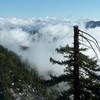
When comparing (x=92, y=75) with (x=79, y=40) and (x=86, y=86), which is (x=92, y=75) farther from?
(x=79, y=40)

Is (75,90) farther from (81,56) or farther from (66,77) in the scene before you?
(81,56)

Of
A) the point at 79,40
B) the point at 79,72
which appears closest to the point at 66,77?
the point at 79,72

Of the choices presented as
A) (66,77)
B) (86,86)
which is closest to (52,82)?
(66,77)

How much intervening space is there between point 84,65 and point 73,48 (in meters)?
1.34

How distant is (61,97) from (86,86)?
6.37 ft

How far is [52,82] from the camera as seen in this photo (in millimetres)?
22094

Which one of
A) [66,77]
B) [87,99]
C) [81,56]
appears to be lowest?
[87,99]

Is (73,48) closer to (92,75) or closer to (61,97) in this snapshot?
(92,75)

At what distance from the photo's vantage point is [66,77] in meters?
21.8

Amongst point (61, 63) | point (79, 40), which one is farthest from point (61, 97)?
point (79, 40)

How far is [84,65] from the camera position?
21109mm

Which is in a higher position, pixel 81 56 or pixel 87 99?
pixel 81 56

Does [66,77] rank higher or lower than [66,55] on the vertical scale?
lower

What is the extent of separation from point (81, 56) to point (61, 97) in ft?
10.7
